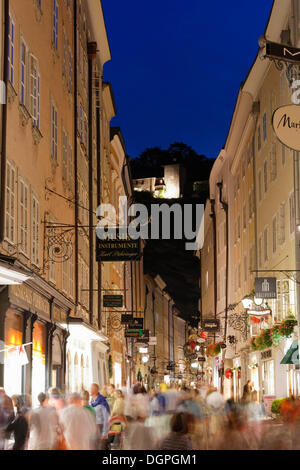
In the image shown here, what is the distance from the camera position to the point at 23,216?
1817 cm

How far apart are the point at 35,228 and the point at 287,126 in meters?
8.17

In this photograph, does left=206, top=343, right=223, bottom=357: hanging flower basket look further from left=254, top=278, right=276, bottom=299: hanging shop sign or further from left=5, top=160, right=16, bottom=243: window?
left=5, top=160, right=16, bottom=243: window

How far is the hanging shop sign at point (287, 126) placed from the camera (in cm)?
1447

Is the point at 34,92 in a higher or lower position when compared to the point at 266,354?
higher

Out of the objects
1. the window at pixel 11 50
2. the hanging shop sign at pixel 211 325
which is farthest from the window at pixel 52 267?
the hanging shop sign at pixel 211 325

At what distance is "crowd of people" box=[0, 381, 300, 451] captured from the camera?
855 cm

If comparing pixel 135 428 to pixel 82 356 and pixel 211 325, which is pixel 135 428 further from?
pixel 211 325

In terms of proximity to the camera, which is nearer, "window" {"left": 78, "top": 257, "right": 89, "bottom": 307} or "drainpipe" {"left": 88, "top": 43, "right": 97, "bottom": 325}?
"window" {"left": 78, "top": 257, "right": 89, "bottom": 307}

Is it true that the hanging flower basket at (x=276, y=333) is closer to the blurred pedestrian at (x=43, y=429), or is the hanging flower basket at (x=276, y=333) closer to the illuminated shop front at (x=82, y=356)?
the illuminated shop front at (x=82, y=356)

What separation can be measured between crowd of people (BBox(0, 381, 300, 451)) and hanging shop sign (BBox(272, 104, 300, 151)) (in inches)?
198

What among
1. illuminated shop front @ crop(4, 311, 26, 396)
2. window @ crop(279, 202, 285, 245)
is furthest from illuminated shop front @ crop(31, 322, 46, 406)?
window @ crop(279, 202, 285, 245)

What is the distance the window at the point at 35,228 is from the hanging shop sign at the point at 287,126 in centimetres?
753

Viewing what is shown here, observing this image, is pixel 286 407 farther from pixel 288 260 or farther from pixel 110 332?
pixel 110 332

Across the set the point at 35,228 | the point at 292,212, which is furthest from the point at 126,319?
the point at 35,228
